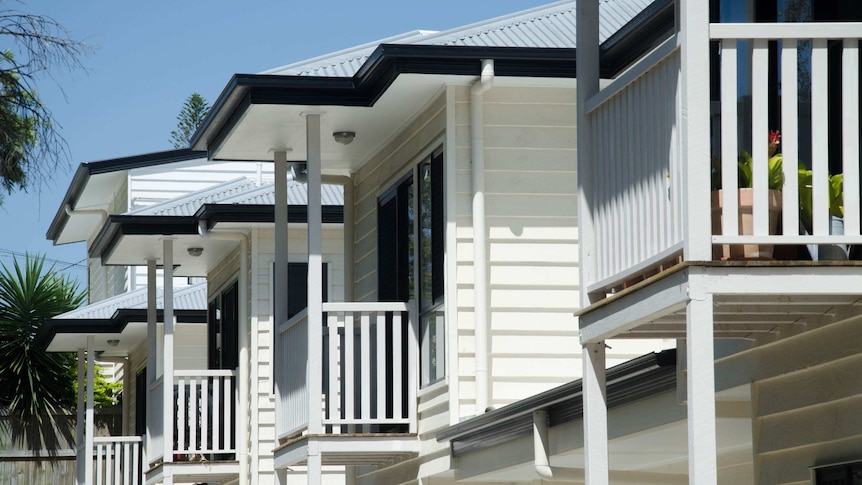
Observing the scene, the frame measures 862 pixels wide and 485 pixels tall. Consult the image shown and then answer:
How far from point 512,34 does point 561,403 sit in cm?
455

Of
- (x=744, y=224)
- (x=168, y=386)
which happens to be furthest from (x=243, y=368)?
(x=744, y=224)

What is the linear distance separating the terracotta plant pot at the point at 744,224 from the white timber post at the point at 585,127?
1135 mm

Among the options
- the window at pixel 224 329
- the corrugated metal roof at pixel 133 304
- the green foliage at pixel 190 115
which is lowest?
the window at pixel 224 329

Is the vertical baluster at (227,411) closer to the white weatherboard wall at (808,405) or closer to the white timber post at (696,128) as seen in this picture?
the white weatherboard wall at (808,405)

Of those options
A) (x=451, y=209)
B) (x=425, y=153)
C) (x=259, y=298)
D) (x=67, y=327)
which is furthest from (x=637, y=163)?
(x=67, y=327)

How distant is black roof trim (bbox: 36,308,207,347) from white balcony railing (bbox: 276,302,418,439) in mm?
9832

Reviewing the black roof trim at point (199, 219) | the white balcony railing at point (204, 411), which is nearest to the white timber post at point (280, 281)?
the black roof trim at point (199, 219)

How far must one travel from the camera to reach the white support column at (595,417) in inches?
276

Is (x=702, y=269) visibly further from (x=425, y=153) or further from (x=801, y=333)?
(x=425, y=153)

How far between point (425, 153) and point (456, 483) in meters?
2.91

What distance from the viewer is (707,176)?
5902mm

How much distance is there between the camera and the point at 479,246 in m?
11.9

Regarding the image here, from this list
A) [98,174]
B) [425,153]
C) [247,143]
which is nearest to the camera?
[425,153]

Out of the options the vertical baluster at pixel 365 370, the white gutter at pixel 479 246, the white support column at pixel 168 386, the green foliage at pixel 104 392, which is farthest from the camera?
the green foliage at pixel 104 392
